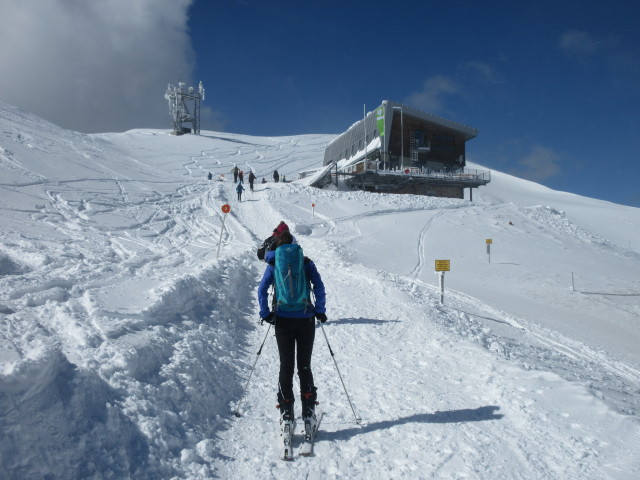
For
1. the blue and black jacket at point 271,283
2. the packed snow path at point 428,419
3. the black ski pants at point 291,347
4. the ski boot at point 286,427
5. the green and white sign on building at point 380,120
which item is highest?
the green and white sign on building at point 380,120

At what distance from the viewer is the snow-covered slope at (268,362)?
3.73 meters

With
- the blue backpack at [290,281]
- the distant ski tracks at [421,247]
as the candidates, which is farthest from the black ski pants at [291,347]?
the distant ski tracks at [421,247]

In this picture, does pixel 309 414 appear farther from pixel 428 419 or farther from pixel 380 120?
pixel 380 120

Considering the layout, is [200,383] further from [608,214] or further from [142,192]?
[608,214]

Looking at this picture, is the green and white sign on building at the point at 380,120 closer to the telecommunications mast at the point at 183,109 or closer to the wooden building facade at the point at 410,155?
the wooden building facade at the point at 410,155

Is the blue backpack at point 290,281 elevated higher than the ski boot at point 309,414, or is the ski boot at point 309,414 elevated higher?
the blue backpack at point 290,281

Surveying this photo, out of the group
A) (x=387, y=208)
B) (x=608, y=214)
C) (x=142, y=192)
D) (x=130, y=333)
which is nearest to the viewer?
(x=130, y=333)

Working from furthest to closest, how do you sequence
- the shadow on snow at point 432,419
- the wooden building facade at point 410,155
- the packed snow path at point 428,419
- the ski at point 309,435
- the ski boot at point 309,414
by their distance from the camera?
the wooden building facade at point 410,155 → the shadow on snow at point 432,419 → the ski boot at point 309,414 → the ski at point 309,435 → the packed snow path at point 428,419

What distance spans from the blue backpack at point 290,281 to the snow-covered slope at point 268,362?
1.41 m

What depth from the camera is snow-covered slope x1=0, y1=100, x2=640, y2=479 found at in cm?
373

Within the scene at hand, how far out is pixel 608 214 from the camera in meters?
63.5

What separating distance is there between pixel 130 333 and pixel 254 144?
84.0 m

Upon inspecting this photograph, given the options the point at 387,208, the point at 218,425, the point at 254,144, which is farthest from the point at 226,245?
the point at 254,144

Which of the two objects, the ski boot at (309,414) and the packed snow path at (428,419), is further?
the ski boot at (309,414)
